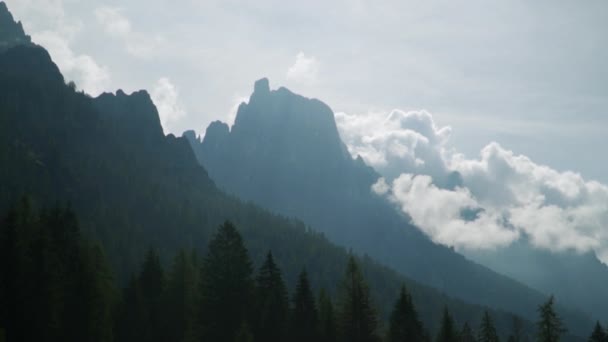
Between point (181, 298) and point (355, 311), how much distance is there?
16.4 m

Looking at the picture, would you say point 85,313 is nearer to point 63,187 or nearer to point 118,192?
point 63,187

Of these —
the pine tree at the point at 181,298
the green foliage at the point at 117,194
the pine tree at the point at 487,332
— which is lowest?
the pine tree at the point at 487,332

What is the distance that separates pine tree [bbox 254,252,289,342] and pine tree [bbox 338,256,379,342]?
20.9 feet

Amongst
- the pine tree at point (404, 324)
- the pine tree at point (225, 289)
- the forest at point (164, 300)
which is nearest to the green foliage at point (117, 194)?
the forest at point (164, 300)

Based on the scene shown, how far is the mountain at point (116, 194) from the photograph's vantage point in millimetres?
135875

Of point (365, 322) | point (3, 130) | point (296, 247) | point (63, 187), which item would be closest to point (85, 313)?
point (365, 322)

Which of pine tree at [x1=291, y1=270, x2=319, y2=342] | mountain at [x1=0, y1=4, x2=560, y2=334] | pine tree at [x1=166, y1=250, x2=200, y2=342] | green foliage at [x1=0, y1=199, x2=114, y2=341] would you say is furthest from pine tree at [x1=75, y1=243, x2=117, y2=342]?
mountain at [x1=0, y1=4, x2=560, y2=334]

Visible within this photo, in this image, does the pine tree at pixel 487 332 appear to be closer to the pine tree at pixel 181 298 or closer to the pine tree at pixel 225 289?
the pine tree at pixel 225 289

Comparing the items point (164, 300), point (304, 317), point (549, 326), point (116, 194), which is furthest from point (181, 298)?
point (116, 194)

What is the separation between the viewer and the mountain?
136 meters

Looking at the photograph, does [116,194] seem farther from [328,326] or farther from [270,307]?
[328,326]

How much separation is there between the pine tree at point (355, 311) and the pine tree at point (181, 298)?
14.0m

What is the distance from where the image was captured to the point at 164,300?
5172 centimetres

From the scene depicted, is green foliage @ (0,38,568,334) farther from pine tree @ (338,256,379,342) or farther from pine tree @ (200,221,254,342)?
pine tree @ (338,256,379,342)
